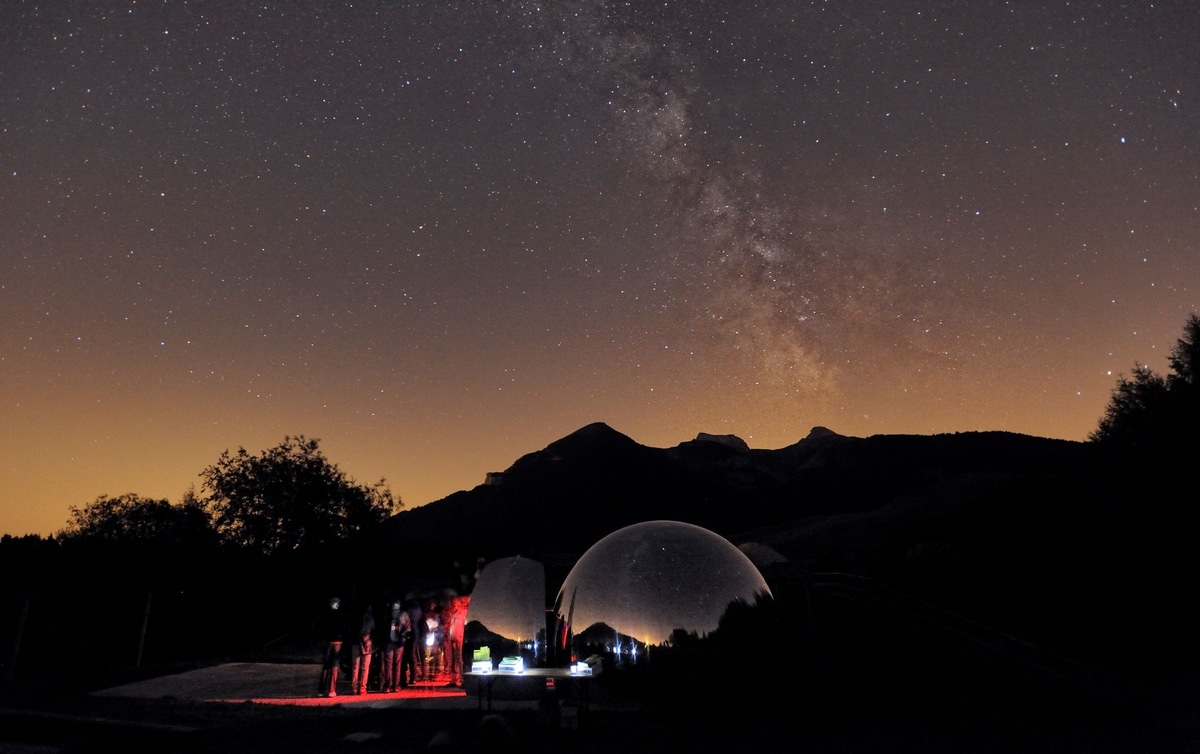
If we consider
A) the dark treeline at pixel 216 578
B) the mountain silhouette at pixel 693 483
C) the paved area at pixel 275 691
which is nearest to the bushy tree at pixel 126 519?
the dark treeline at pixel 216 578

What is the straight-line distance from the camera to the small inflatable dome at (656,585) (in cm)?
981

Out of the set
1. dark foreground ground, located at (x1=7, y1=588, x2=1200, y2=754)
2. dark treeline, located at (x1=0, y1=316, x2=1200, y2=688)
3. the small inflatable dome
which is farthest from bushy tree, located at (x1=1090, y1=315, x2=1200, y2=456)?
the small inflatable dome

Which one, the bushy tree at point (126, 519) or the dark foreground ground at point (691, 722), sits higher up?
the bushy tree at point (126, 519)

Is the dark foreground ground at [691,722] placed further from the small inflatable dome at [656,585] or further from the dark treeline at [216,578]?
the dark treeline at [216,578]

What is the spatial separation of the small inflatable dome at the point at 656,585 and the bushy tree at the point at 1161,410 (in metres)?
29.0

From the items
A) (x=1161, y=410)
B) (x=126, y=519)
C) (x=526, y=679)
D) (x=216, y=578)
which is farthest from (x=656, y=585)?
(x=126, y=519)

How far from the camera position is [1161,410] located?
32.2m

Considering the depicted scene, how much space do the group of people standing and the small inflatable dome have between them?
4.86 meters

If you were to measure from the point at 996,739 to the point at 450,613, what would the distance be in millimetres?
10557

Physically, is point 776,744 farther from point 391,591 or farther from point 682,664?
point 391,591

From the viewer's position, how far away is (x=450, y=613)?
49.4ft

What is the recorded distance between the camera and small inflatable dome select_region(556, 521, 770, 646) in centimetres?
981

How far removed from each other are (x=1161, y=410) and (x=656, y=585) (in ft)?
112

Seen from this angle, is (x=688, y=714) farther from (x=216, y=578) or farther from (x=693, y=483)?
(x=693, y=483)
